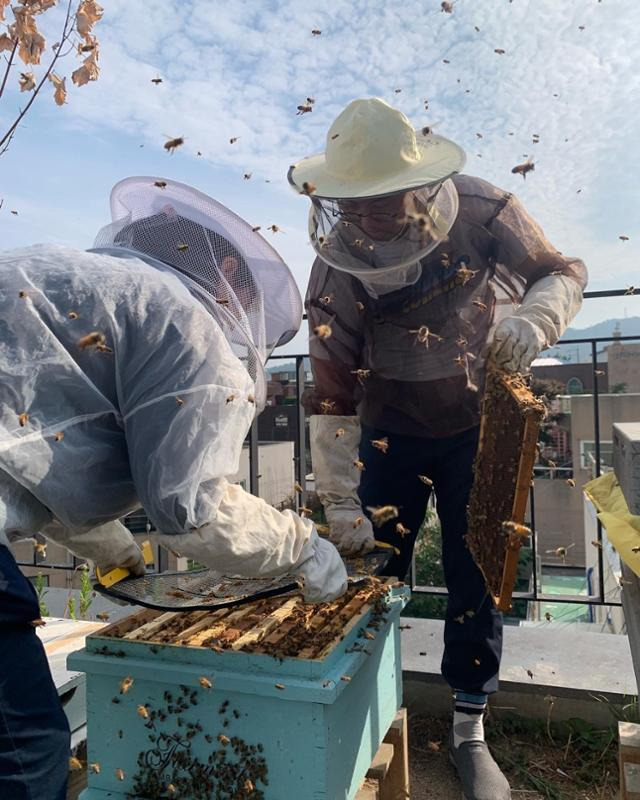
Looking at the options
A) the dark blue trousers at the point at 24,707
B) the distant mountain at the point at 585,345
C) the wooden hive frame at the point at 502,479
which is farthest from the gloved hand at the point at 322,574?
the distant mountain at the point at 585,345

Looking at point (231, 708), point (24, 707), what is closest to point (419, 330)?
point (231, 708)

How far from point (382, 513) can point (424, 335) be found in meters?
0.81

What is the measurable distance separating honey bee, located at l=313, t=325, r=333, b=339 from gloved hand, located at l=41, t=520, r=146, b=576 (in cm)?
115

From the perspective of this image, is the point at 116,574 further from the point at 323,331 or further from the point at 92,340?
the point at 323,331

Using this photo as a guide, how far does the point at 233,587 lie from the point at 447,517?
109 cm

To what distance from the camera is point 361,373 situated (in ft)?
9.21

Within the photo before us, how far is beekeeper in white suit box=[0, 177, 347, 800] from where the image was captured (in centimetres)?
155

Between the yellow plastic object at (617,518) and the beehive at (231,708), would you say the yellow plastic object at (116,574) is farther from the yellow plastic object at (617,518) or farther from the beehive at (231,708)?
the yellow plastic object at (617,518)

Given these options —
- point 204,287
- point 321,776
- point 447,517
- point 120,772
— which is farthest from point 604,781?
point 204,287

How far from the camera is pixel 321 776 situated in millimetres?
1670

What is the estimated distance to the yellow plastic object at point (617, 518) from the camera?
6.76 feet

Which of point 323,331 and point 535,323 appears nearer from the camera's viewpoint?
point 535,323

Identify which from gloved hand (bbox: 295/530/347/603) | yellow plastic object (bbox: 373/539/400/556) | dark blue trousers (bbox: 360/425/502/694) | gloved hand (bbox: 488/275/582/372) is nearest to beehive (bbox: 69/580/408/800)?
gloved hand (bbox: 295/530/347/603)

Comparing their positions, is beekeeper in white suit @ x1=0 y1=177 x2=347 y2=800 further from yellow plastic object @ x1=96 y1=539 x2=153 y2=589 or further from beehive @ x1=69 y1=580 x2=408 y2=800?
yellow plastic object @ x1=96 y1=539 x2=153 y2=589
